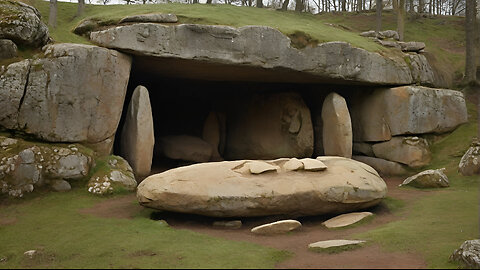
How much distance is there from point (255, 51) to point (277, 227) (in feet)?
22.1

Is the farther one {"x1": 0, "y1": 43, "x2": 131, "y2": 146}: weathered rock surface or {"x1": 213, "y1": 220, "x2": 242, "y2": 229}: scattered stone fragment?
{"x1": 0, "y1": 43, "x2": 131, "y2": 146}: weathered rock surface

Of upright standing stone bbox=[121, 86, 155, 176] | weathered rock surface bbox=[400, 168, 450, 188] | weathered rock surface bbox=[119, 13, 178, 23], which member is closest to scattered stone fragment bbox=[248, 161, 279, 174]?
upright standing stone bbox=[121, 86, 155, 176]

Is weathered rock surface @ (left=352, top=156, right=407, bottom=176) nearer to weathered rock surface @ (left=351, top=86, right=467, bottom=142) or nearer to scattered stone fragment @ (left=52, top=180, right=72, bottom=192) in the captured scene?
weathered rock surface @ (left=351, top=86, right=467, bottom=142)

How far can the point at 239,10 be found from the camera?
16984 mm

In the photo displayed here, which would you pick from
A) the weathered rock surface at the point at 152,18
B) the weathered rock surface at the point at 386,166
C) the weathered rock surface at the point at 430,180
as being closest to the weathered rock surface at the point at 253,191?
the weathered rock surface at the point at 430,180

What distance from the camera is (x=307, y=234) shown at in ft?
25.4

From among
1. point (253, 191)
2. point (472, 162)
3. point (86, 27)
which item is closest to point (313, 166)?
point (253, 191)

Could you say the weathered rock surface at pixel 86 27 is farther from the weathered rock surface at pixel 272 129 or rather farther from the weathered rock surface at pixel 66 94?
the weathered rock surface at pixel 272 129

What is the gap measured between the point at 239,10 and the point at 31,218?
11.2m

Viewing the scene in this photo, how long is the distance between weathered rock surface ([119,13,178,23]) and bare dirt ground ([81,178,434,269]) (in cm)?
507

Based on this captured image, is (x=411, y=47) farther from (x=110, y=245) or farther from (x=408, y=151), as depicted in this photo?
(x=110, y=245)

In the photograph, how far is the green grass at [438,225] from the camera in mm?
6215

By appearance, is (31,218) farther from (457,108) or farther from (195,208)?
(457,108)

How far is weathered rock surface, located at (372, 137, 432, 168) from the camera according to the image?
14445 mm
